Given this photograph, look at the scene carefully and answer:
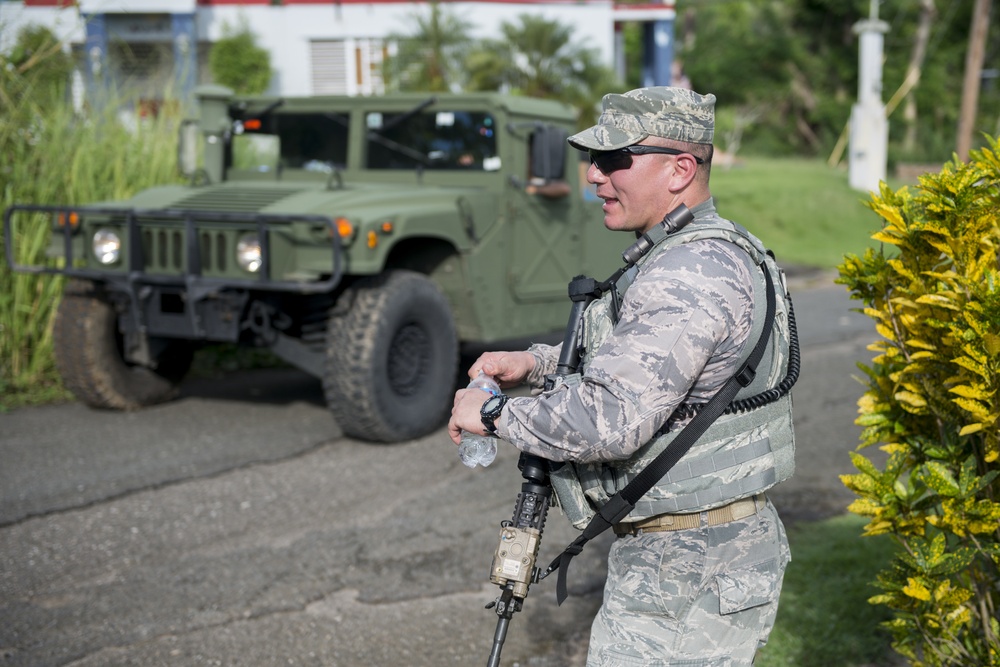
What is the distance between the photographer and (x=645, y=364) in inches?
77.9

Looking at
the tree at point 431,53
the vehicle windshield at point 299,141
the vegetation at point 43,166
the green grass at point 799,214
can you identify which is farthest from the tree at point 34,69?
the tree at point 431,53

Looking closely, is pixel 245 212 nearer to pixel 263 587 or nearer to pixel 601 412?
pixel 263 587

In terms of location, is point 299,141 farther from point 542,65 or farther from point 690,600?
point 542,65

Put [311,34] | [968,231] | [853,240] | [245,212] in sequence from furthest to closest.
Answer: [311,34] < [853,240] < [245,212] < [968,231]

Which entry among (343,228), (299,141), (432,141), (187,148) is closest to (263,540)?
(343,228)

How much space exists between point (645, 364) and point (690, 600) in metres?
0.49

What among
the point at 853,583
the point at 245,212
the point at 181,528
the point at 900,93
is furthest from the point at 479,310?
the point at 900,93

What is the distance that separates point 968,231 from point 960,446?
487mm

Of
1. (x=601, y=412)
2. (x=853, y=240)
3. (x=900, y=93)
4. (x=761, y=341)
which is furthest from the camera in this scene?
(x=900, y=93)

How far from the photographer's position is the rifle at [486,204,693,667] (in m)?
2.13

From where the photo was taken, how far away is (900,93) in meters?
27.8

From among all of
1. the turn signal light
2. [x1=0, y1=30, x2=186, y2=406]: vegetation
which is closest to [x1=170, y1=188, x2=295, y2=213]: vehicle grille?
the turn signal light

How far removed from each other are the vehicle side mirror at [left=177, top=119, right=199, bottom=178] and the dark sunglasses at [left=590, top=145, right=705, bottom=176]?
18.3 ft

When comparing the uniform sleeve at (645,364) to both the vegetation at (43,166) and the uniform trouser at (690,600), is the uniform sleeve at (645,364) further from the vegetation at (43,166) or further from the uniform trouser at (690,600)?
the vegetation at (43,166)
